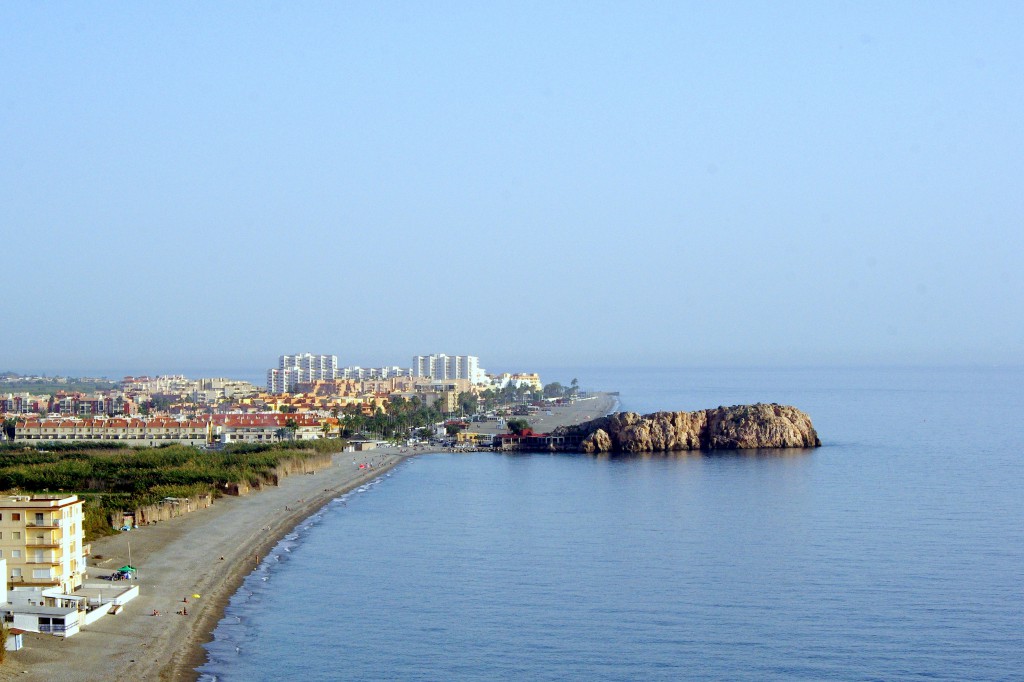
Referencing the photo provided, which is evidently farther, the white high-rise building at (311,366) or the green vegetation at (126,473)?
the white high-rise building at (311,366)

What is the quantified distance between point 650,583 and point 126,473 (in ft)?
81.4

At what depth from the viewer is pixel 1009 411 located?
93250mm

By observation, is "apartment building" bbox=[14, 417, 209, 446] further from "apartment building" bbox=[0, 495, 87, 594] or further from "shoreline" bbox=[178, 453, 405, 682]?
"apartment building" bbox=[0, 495, 87, 594]

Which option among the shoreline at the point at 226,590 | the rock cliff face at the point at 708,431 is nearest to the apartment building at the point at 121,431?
the rock cliff face at the point at 708,431

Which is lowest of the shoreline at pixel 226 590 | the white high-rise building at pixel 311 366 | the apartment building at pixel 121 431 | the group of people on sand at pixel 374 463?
the shoreline at pixel 226 590

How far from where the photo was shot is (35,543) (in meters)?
22.5

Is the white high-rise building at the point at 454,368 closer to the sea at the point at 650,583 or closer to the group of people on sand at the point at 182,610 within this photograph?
the sea at the point at 650,583

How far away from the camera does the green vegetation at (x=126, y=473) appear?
36250mm

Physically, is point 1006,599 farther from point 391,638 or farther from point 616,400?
point 616,400

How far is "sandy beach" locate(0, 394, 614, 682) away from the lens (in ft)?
61.0

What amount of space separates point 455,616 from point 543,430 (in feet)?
173

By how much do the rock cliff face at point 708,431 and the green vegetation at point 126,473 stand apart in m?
15.4

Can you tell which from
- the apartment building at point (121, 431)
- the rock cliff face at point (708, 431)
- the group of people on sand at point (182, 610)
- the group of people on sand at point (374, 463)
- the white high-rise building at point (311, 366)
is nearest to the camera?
the group of people on sand at point (182, 610)

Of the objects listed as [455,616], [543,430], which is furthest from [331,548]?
[543,430]
